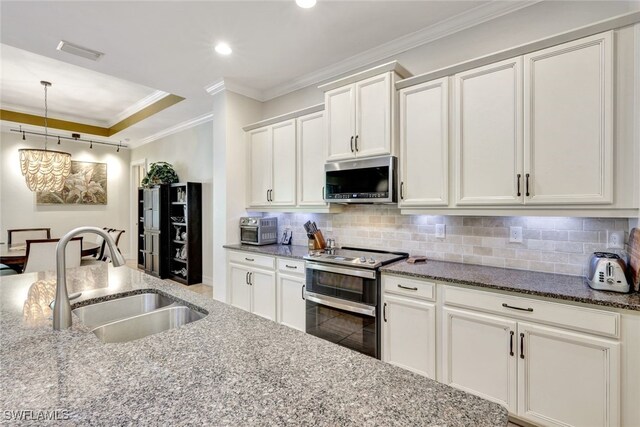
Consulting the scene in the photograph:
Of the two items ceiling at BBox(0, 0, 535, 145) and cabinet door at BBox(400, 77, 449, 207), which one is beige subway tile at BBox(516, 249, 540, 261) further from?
ceiling at BBox(0, 0, 535, 145)

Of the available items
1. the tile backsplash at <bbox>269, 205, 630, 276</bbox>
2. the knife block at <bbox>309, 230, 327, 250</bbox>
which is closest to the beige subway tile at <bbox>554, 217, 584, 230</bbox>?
the tile backsplash at <bbox>269, 205, 630, 276</bbox>

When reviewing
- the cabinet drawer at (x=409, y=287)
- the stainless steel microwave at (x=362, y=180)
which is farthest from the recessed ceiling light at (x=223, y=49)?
the cabinet drawer at (x=409, y=287)

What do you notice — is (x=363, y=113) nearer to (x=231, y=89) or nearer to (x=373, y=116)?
(x=373, y=116)

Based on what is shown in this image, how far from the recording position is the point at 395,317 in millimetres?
2229

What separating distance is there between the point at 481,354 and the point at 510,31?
2.35 meters

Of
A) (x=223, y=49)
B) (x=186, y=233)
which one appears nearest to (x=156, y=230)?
(x=186, y=233)

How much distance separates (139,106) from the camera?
514cm

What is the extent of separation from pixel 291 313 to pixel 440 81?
2433 mm

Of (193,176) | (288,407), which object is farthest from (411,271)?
(193,176)

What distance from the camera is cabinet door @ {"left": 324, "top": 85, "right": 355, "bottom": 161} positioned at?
272 cm

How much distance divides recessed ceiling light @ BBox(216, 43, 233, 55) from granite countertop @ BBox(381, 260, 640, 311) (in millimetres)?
2497

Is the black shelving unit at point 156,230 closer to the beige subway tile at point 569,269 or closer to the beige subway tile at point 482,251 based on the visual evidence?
the beige subway tile at point 482,251

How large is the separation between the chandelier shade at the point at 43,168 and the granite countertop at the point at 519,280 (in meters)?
5.16

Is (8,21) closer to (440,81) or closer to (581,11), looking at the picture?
(440,81)
